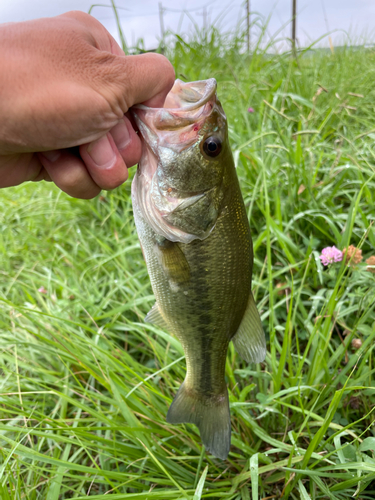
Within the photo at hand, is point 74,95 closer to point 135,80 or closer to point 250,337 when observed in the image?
point 135,80

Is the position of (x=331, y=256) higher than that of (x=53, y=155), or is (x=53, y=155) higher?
(x=53, y=155)

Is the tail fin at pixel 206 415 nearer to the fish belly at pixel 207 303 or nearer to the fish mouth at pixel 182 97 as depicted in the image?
the fish belly at pixel 207 303

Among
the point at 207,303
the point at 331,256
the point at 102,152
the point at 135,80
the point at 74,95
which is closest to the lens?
the point at 74,95

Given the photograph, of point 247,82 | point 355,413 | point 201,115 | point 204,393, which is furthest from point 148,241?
point 247,82

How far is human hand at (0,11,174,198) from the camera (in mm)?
938

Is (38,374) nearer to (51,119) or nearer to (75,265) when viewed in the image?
(75,265)

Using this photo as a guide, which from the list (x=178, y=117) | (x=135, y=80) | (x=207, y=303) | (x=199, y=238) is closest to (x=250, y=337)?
(x=207, y=303)

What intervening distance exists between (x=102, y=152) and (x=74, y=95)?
246mm

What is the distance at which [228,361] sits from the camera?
178 centimetres

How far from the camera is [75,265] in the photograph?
2.72 meters

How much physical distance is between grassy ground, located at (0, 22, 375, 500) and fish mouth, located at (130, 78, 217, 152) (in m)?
0.71

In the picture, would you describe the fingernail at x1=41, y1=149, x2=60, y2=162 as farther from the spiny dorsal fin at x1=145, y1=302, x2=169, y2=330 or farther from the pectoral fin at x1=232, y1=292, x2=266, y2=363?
the pectoral fin at x1=232, y1=292, x2=266, y2=363

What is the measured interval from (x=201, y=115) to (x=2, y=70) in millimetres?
620

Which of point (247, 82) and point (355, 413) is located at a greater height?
point (247, 82)
